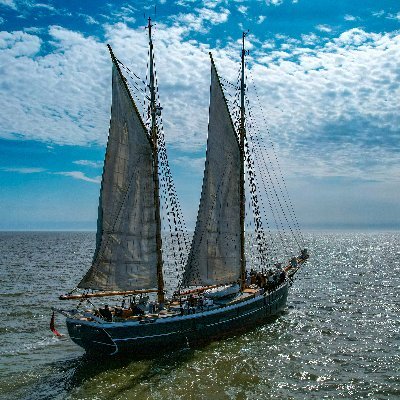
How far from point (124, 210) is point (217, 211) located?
922cm

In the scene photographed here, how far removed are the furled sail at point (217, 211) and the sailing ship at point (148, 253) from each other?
8 centimetres

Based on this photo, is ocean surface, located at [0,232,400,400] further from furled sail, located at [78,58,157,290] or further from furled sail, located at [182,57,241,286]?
furled sail, located at [182,57,241,286]

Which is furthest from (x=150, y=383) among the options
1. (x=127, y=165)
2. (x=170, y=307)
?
(x=127, y=165)

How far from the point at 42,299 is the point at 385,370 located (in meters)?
34.8

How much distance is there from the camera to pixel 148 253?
29344 mm

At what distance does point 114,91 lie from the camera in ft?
94.2

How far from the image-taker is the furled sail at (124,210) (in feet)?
92.2

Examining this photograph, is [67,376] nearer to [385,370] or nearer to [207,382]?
[207,382]

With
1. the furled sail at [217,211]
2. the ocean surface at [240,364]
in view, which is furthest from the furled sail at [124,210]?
the furled sail at [217,211]

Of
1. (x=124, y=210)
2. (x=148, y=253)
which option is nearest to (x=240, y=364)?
(x=148, y=253)

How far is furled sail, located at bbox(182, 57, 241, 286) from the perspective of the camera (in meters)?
34.2

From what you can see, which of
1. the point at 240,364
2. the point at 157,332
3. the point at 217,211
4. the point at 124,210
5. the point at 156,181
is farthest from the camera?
the point at 217,211

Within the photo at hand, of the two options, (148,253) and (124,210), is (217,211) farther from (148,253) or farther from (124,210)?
(124,210)

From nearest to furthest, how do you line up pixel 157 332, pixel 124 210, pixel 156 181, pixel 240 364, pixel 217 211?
1. pixel 240 364
2. pixel 157 332
3. pixel 124 210
4. pixel 156 181
5. pixel 217 211
